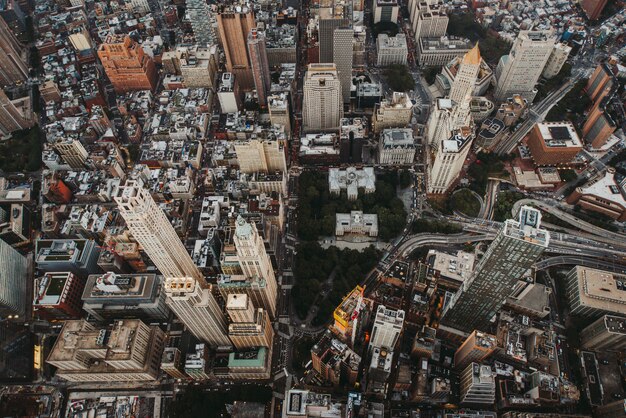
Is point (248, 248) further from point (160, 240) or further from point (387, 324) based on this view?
point (387, 324)

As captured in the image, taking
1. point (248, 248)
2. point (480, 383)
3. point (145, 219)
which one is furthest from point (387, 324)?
point (145, 219)

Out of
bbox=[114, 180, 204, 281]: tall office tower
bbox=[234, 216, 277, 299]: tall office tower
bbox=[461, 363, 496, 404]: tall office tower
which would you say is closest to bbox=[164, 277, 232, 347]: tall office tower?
bbox=[114, 180, 204, 281]: tall office tower

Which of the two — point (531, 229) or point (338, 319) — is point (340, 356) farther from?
point (531, 229)

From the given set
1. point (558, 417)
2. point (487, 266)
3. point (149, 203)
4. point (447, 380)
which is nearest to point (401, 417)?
point (447, 380)

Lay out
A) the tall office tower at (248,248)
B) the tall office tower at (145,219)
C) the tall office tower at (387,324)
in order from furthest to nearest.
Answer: the tall office tower at (387,324)
the tall office tower at (248,248)
the tall office tower at (145,219)

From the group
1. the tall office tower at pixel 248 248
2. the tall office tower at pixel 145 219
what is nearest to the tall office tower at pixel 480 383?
the tall office tower at pixel 248 248

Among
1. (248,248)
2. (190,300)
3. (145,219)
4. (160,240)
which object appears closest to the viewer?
(145,219)

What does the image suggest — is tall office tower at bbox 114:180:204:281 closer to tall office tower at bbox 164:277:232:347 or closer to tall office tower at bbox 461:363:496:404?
tall office tower at bbox 164:277:232:347

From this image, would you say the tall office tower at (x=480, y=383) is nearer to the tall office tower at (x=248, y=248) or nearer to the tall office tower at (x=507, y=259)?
Result: the tall office tower at (x=507, y=259)
